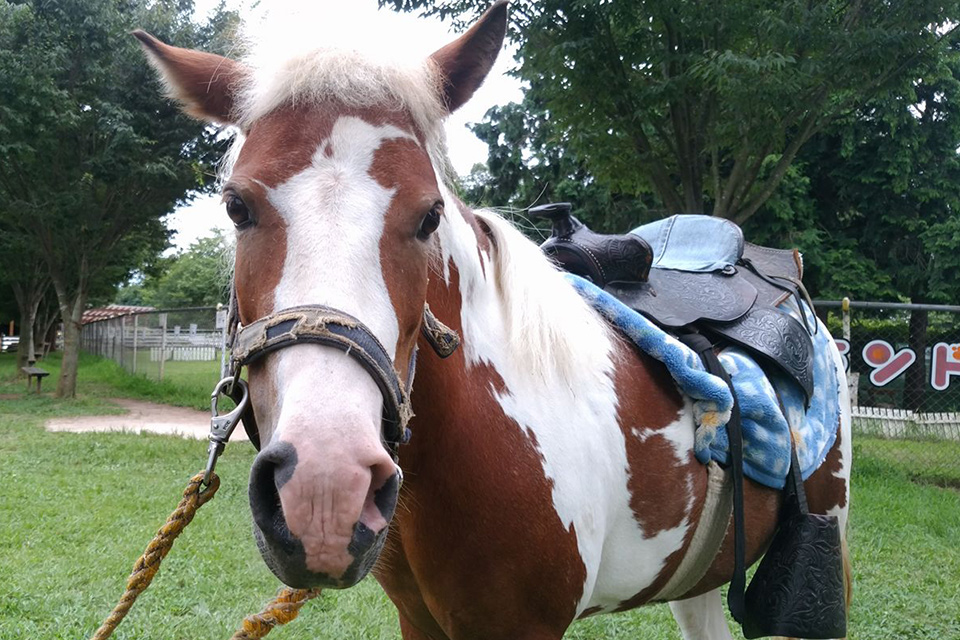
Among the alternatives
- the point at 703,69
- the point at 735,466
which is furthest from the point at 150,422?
the point at 735,466

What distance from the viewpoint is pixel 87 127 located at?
11719mm

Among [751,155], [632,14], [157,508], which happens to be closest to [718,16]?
[632,14]

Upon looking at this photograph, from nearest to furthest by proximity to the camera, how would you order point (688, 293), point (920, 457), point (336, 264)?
point (336, 264), point (688, 293), point (920, 457)

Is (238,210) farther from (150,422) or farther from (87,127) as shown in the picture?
(87,127)

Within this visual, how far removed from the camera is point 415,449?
1.45m

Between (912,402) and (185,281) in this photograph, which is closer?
(912,402)

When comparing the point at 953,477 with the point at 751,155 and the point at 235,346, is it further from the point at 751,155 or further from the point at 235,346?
the point at 235,346

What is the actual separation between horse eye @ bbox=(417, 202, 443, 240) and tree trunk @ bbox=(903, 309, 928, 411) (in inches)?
304

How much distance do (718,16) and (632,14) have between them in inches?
28.8

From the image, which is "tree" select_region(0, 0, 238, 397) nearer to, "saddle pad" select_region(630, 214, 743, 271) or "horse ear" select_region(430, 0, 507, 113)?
"saddle pad" select_region(630, 214, 743, 271)

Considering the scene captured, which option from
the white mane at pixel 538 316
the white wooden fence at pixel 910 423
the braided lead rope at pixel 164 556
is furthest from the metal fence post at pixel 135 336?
the white mane at pixel 538 316

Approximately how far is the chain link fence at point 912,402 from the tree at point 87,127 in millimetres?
9818

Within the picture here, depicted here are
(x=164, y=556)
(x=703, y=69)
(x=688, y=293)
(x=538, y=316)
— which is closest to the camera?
(x=164, y=556)

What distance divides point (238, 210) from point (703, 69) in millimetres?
5507
